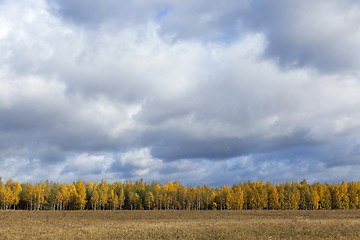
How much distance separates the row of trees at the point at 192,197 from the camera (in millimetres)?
139500

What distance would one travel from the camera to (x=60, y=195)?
13575 centimetres

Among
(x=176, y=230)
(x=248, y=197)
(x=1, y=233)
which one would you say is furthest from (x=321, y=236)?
(x=248, y=197)

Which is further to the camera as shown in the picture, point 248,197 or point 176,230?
point 248,197

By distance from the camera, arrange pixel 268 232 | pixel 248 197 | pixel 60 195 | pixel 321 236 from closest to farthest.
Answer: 1. pixel 321 236
2. pixel 268 232
3. pixel 60 195
4. pixel 248 197

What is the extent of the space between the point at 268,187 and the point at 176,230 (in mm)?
121817

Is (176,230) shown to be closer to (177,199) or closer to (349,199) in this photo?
(177,199)

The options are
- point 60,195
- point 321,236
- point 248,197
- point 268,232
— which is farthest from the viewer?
point 248,197

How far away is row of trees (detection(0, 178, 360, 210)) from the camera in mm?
139500

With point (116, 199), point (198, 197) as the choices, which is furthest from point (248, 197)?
point (116, 199)

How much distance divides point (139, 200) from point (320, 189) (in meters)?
85.3

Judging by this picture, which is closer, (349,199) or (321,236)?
(321,236)

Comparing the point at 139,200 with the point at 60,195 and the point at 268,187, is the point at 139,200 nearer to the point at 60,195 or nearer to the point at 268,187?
the point at 60,195

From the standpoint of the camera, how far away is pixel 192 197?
14888 centimetres

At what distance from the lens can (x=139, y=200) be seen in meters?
149
